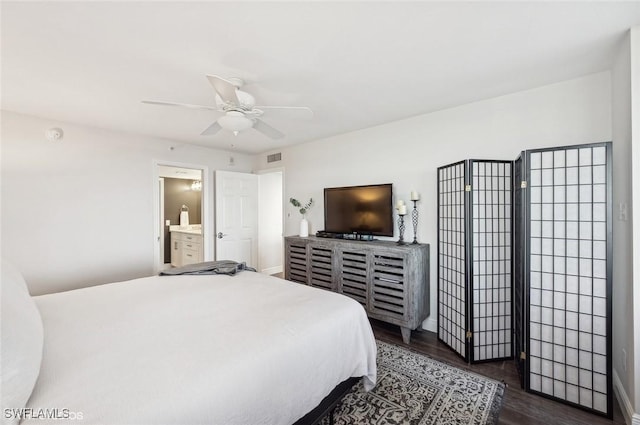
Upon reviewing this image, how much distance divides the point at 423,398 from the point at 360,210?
221cm

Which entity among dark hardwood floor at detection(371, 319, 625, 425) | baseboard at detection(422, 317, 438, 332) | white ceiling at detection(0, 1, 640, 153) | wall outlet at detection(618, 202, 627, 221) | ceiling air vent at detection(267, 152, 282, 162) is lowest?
dark hardwood floor at detection(371, 319, 625, 425)

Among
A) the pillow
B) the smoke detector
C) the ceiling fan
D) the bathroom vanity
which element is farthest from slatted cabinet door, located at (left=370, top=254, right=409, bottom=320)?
the smoke detector

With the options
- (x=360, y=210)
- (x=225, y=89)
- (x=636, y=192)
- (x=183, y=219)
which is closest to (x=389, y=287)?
(x=360, y=210)

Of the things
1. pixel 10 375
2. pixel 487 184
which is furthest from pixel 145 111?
pixel 487 184

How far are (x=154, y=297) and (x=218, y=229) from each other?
2796mm

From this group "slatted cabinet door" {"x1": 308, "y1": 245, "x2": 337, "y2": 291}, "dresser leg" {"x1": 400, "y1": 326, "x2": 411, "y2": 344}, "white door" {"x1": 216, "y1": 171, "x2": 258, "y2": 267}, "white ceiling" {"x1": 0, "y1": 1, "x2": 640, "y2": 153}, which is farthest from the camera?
"white door" {"x1": 216, "y1": 171, "x2": 258, "y2": 267}

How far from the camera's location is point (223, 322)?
154 centimetres

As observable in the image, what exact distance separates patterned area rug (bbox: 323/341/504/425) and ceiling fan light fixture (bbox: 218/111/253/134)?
7.52ft

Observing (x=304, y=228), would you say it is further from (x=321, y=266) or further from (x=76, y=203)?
(x=76, y=203)

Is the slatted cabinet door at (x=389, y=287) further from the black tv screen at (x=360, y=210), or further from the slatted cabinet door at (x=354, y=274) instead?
the black tv screen at (x=360, y=210)

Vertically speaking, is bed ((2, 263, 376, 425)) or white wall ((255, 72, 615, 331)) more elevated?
white wall ((255, 72, 615, 331))

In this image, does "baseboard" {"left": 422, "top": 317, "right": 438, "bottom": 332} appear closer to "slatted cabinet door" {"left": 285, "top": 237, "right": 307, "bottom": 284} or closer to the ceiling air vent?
"slatted cabinet door" {"left": 285, "top": 237, "right": 307, "bottom": 284}

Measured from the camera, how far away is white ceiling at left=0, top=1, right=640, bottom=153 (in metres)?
1.56

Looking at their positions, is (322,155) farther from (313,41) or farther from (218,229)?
(313,41)
